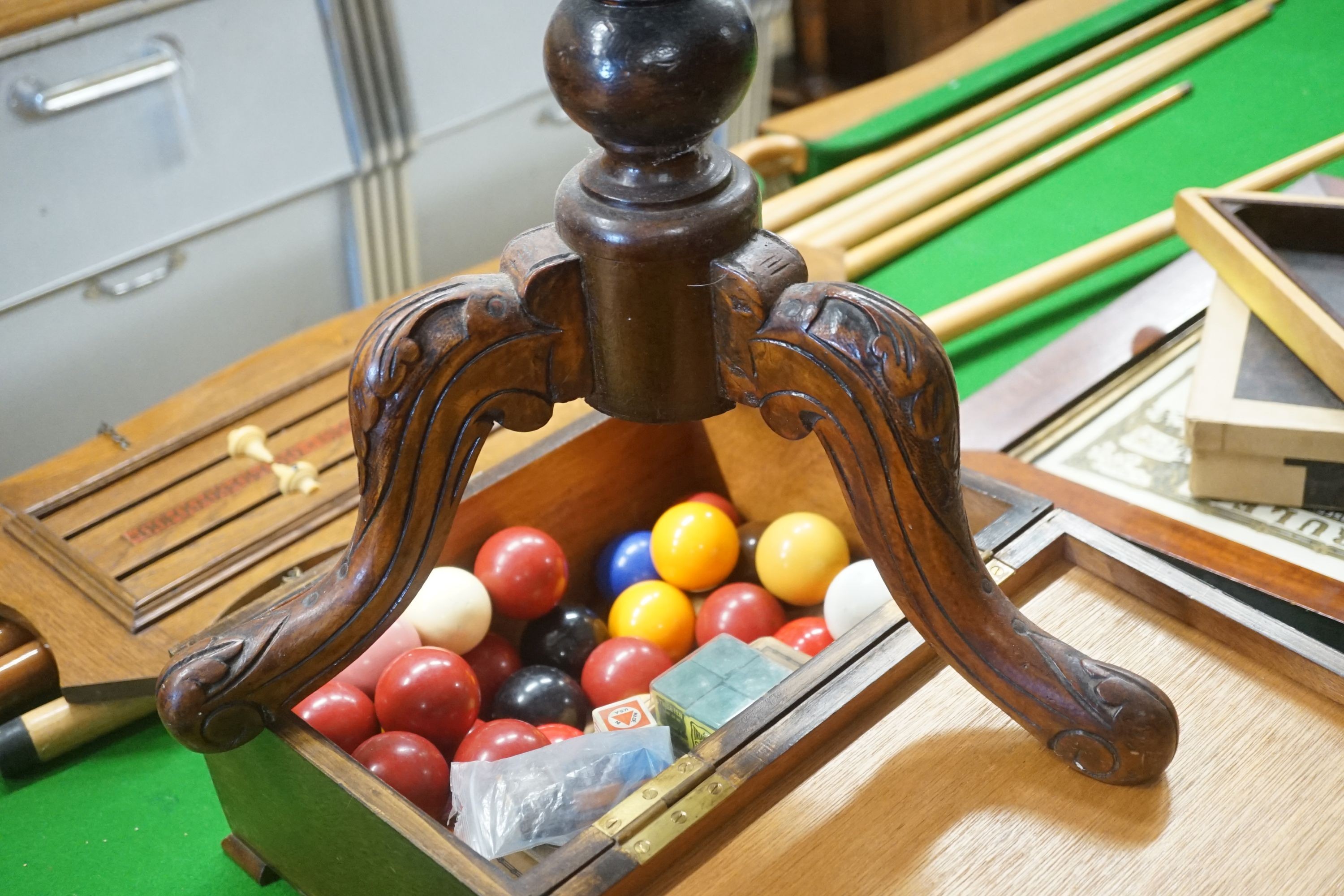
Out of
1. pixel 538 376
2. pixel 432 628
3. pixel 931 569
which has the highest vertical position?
pixel 538 376

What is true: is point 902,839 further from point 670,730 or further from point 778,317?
point 778,317

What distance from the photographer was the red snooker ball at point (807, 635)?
99 centimetres

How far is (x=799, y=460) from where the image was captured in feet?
3.57

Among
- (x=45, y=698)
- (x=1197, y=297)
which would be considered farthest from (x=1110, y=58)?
(x=45, y=698)

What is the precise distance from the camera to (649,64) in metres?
0.63

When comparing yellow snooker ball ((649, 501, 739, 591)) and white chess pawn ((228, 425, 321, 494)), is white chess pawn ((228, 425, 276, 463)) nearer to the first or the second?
white chess pawn ((228, 425, 321, 494))

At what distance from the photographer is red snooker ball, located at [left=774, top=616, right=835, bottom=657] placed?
993mm

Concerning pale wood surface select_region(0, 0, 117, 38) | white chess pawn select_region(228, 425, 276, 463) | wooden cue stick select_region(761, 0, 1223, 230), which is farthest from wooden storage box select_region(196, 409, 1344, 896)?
pale wood surface select_region(0, 0, 117, 38)

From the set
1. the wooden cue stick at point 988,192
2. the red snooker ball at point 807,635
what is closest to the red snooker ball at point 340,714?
the red snooker ball at point 807,635

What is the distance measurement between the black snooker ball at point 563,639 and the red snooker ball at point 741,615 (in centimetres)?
9

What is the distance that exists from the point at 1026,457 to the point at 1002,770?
470mm

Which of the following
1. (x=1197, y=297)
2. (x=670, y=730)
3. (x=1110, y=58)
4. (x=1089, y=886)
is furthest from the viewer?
(x=1110, y=58)

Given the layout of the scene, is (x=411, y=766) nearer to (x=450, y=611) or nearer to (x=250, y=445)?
(x=450, y=611)

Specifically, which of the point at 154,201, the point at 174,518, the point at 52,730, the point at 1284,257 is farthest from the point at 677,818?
the point at 154,201
